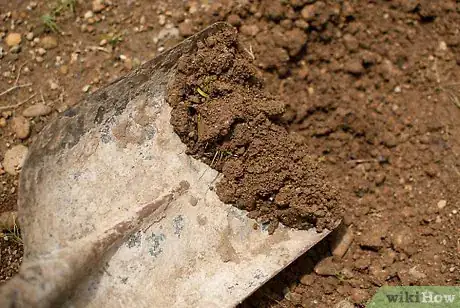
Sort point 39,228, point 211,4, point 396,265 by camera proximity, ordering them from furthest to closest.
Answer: point 211,4, point 396,265, point 39,228

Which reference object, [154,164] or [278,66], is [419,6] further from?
[154,164]

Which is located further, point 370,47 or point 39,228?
point 370,47

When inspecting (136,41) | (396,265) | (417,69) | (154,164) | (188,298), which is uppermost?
(136,41)

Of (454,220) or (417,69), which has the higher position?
(417,69)

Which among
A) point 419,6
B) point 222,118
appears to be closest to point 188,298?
point 222,118

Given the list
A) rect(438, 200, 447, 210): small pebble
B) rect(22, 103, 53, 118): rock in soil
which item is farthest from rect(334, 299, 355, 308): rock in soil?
rect(22, 103, 53, 118): rock in soil

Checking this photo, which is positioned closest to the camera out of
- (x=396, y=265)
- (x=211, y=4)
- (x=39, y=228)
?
(x=39, y=228)

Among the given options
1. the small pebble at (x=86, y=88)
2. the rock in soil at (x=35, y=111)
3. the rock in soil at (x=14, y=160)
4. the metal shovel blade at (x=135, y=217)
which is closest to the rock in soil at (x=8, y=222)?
the rock in soil at (x=14, y=160)
